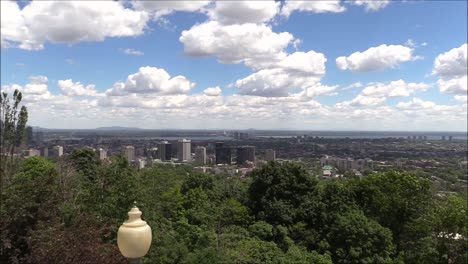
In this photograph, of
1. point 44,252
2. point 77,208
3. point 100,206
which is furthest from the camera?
point 100,206

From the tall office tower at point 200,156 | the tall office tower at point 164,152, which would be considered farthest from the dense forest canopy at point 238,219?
the tall office tower at point 164,152

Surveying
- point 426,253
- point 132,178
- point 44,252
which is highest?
point 132,178

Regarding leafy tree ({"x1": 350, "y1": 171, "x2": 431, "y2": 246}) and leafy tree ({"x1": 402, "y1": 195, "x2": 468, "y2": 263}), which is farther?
leafy tree ({"x1": 350, "y1": 171, "x2": 431, "y2": 246})

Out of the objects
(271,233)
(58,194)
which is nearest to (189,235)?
(58,194)

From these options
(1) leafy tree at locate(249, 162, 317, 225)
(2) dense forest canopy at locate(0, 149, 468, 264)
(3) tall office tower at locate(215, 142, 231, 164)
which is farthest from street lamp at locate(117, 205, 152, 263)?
(3) tall office tower at locate(215, 142, 231, 164)

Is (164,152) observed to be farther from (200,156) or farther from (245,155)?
(245,155)

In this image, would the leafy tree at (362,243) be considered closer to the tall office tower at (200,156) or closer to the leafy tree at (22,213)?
the leafy tree at (22,213)

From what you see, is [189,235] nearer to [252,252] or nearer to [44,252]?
[252,252]

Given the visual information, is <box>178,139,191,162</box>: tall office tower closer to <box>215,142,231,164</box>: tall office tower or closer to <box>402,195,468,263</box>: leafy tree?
<box>215,142,231,164</box>: tall office tower
